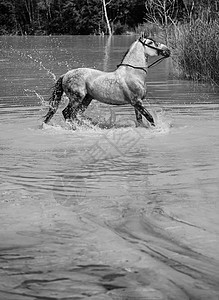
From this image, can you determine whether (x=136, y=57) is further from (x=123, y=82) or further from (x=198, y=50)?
(x=198, y=50)

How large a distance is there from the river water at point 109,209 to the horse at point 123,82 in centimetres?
36

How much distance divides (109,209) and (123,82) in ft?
13.6

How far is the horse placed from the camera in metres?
8.93

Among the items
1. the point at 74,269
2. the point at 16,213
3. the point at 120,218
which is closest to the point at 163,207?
the point at 120,218

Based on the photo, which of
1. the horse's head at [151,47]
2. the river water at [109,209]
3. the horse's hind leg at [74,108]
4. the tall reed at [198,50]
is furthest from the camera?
the tall reed at [198,50]

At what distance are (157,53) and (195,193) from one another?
4000mm

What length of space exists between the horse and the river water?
14.1 inches

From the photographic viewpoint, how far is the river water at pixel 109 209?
11.9ft

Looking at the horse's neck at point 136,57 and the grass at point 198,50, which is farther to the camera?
the grass at point 198,50

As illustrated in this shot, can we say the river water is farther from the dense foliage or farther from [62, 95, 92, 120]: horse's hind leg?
the dense foliage

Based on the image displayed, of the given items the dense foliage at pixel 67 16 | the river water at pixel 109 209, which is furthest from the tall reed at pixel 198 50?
the dense foliage at pixel 67 16

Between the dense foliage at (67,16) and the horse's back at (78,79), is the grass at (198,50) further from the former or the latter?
the dense foliage at (67,16)

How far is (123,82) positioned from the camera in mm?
8922

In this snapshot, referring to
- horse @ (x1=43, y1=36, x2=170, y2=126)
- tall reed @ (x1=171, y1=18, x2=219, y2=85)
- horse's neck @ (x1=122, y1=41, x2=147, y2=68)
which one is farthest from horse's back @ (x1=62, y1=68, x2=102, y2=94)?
tall reed @ (x1=171, y1=18, x2=219, y2=85)
